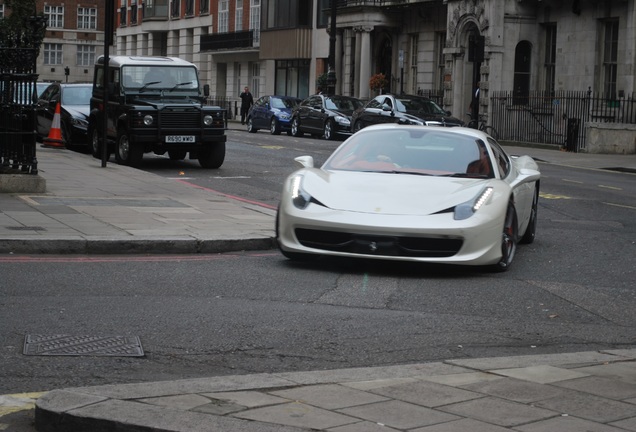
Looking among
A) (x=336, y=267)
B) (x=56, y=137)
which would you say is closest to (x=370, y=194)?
(x=336, y=267)

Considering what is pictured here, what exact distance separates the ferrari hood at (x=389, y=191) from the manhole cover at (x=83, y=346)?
3330 millimetres

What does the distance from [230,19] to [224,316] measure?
2471 inches

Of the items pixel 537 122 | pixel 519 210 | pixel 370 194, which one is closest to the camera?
pixel 370 194

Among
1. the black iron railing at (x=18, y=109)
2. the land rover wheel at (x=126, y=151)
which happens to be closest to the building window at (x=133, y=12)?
the land rover wheel at (x=126, y=151)

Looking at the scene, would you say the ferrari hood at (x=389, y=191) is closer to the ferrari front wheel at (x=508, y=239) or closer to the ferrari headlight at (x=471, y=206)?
the ferrari headlight at (x=471, y=206)

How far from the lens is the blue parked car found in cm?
4181

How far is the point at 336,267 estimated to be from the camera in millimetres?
10016

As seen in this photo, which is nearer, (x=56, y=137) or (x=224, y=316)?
(x=224, y=316)

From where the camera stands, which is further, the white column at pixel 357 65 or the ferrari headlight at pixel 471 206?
the white column at pixel 357 65

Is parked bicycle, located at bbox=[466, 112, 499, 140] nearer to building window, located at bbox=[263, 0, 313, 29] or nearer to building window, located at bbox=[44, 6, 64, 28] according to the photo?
building window, located at bbox=[263, 0, 313, 29]

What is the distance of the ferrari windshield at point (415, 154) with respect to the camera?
10648 millimetres

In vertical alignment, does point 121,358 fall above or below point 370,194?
below

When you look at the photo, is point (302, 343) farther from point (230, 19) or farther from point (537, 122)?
point (230, 19)

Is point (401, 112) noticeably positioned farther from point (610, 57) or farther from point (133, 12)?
point (133, 12)
